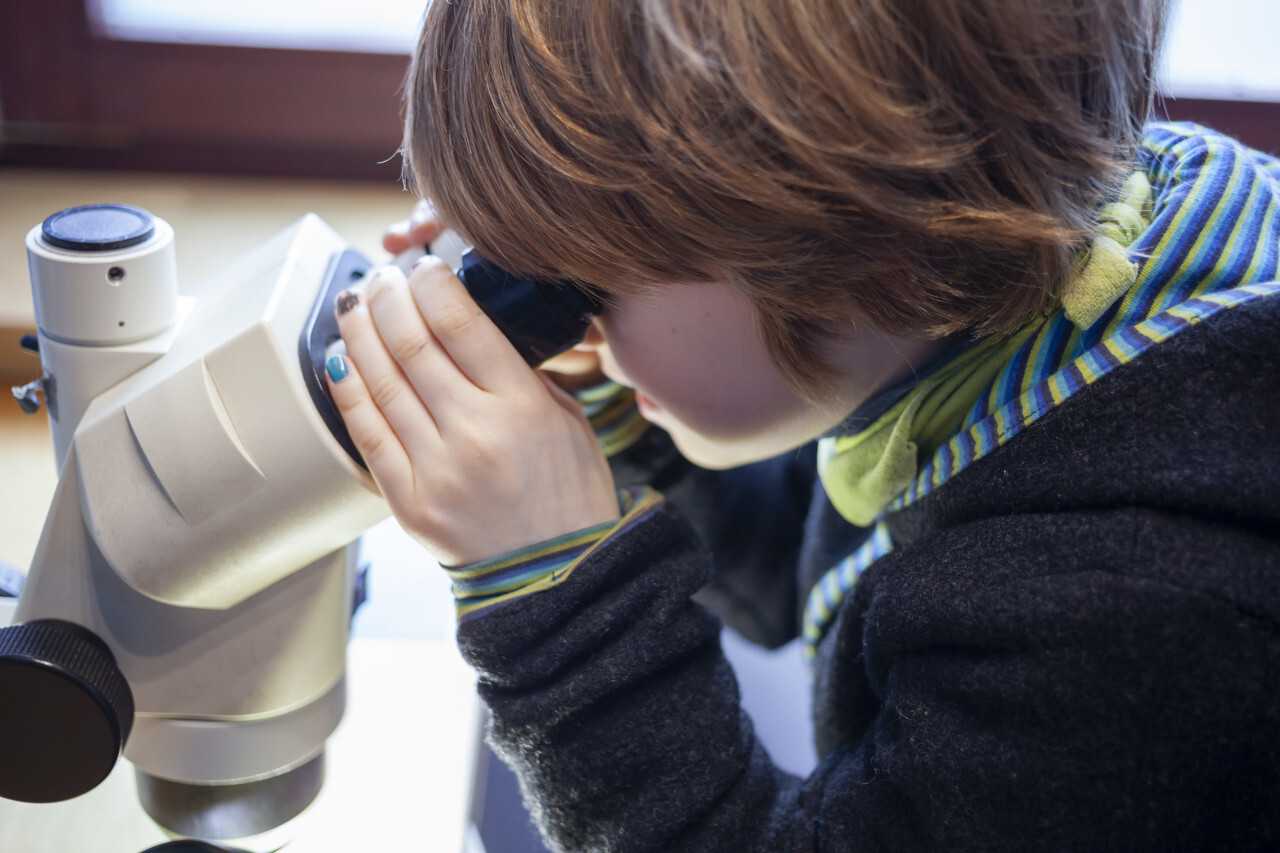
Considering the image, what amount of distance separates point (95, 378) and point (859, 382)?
401 millimetres

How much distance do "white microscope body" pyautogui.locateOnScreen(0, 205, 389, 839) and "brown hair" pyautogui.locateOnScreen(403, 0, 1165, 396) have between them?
0.43ft

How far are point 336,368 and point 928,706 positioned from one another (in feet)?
1.08

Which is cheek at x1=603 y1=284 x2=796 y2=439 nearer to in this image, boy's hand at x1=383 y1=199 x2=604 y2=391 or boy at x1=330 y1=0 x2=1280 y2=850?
boy at x1=330 y1=0 x2=1280 y2=850

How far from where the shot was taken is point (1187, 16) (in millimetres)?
1190

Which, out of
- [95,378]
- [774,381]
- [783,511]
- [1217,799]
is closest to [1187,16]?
[783,511]

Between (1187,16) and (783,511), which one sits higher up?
(1187,16)

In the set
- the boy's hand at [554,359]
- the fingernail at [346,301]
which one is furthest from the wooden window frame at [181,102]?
the fingernail at [346,301]

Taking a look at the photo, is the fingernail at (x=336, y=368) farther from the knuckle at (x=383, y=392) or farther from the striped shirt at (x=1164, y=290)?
the striped shirt at (x=1164, y=290)

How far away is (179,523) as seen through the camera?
47 centimetres

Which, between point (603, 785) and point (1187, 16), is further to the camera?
point (1187, 16)

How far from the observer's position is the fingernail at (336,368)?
50 cm

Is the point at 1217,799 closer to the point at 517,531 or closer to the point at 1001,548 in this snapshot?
the point at 1001,548

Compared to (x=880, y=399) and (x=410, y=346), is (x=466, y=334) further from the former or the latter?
(x=880, y=399)

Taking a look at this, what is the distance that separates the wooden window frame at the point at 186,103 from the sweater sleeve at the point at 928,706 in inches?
31.5
